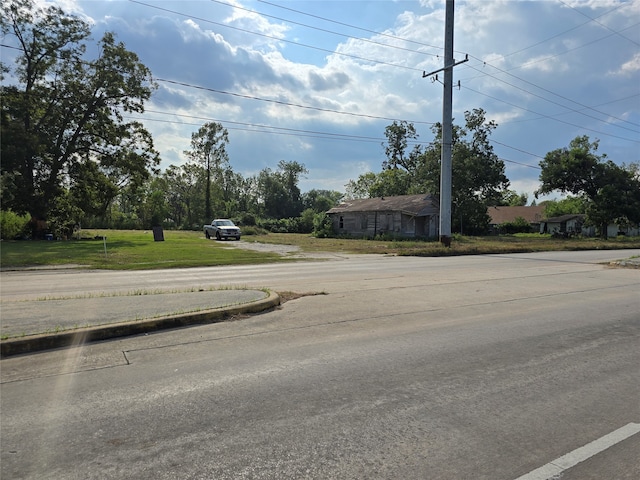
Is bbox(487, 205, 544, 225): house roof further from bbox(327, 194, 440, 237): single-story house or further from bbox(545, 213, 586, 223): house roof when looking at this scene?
bbox(327, 194, 440, 237): single-story house

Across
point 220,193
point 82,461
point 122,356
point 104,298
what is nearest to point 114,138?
point 104,298

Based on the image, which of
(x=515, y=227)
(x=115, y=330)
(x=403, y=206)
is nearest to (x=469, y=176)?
(x=403, y=206)

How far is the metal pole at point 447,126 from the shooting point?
27.2 m

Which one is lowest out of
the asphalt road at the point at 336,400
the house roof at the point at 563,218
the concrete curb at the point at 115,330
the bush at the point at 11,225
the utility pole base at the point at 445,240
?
the asphalt road at the point at 336,400

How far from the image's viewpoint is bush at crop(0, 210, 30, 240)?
27.5m

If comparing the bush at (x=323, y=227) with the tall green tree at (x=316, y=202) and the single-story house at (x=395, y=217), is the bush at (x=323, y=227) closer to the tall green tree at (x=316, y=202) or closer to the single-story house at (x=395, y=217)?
the single-story house at (x=395, y=217)

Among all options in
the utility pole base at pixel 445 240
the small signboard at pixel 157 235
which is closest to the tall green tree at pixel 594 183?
the utility pole base at pixel 445 240

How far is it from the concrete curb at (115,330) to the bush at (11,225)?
90.3ft

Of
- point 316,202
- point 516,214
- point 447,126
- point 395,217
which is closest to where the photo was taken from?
point 447,126

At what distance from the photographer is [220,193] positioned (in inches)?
3260

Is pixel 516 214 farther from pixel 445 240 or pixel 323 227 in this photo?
pixel 445 240

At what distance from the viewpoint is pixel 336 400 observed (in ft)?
12.9

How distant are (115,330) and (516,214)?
84104 mm

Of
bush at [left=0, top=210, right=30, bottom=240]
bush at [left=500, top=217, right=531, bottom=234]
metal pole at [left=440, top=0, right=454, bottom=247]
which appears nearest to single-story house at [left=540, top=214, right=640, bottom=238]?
bush at [left=500, top=217, right=531, bottom=234]
